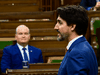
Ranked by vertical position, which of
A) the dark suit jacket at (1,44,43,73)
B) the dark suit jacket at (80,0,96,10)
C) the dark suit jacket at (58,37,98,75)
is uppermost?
the dark suit jacket at (80,0,96,10)

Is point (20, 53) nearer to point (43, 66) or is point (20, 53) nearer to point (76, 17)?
point (43, 66)

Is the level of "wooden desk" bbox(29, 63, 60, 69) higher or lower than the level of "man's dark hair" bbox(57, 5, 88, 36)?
lower

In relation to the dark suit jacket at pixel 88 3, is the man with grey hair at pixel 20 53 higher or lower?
lower

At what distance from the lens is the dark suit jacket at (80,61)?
568 millimetres

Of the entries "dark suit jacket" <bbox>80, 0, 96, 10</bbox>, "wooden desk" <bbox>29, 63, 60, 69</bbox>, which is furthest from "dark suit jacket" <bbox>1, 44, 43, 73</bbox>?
"dark suit jacket" <bbox>80, 0, 96, 10</bbox>

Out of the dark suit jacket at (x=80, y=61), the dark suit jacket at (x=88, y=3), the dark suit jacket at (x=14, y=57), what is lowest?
the dark suit jacket at (x=14, y=57)

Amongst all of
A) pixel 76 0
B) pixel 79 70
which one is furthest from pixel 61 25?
pixel 76 0

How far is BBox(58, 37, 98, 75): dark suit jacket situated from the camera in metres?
0.57

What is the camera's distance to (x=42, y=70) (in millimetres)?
1122

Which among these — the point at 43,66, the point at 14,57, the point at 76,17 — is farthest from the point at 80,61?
the point at 14,57

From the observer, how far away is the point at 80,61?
0.57 m

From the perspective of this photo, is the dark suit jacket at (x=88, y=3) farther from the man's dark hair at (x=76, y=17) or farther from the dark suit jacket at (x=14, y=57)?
the man's dark hair at (x=76, y=17)

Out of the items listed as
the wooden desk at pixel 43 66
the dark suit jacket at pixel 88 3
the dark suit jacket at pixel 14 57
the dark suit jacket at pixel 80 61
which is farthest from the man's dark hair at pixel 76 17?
the dark suit jacket at pixel 88 3

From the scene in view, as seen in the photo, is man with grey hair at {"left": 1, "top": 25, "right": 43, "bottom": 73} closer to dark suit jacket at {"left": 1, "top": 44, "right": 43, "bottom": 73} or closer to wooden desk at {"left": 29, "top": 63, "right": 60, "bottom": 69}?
dark suit jacket at {"left": 1, "top": 44, "right": 43, "bottom": 73}
